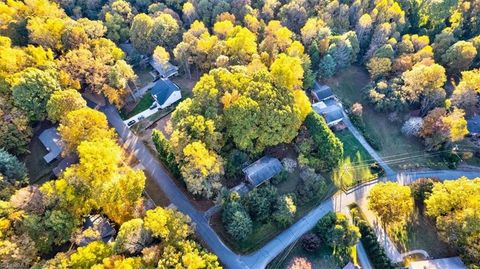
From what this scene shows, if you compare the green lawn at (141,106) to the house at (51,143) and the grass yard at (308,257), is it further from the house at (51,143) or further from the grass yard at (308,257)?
the grass yard at (308,257)

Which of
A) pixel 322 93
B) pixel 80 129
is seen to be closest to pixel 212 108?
pixel 80 129

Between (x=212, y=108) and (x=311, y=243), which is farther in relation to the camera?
(x=212, y=108)

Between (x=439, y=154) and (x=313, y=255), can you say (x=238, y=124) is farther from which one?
(x=439, y=154)

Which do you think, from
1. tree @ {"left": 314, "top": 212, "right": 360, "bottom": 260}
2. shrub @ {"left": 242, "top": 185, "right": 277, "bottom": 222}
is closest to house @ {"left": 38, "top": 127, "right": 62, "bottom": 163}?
shrub @ {"left": 242, "top": 185, "right": 277, "bottom": 222}

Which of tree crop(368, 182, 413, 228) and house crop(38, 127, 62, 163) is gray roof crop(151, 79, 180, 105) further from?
tree crop(368, 182, 413, 228)

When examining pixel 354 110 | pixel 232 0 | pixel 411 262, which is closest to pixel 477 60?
pixel 354 110

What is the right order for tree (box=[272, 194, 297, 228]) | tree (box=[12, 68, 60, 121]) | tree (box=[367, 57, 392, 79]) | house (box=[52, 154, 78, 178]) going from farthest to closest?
tree (box=[367, 57, 392, 79]) → tree (box=[12, 68, 60, 121]) → house (box=[52, 154, 78, 178]) → tree (box=[272, 194, 297, 228])

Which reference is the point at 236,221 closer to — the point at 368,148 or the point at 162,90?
the point at 368,148
